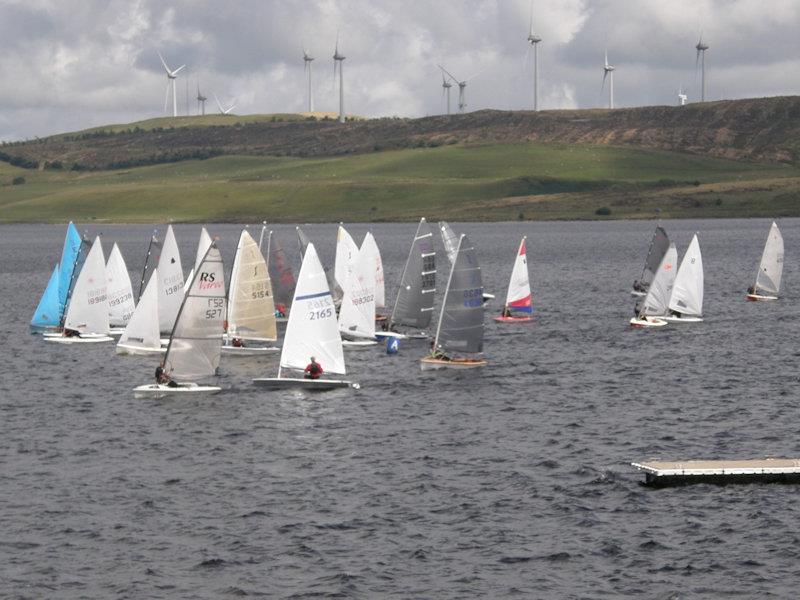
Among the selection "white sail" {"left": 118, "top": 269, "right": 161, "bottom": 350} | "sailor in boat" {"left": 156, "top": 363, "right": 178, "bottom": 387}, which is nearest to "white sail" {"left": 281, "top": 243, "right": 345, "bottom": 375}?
"sailor in boat" {"left": 156, "top": 363, "right": 178, "bottom": 387}

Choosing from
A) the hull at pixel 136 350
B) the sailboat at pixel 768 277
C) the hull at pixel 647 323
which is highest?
the sailboat at pixel 768 277

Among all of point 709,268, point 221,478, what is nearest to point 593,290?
point 709,268

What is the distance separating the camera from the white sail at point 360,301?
3521 inches

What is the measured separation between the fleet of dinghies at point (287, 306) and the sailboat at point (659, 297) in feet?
0.35

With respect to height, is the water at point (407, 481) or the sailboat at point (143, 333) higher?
the sailboat at point (143, 333)

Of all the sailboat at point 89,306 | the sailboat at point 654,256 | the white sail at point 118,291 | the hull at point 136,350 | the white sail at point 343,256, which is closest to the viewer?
the hull at point 136,350

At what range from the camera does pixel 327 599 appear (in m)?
40.2

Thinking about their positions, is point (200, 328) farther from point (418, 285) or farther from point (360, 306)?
point (418, 285)

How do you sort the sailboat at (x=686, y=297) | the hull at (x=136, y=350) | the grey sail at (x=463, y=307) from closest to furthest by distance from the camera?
the grey sail at (x=463, y=307), the hull at (x=136, y=350), the sailboat at (x=686, y=297)

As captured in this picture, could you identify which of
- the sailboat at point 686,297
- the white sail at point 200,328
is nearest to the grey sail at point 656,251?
the sailboat at point 686,297

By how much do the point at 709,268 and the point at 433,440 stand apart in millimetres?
111712

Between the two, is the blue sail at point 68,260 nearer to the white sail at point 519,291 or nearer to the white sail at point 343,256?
the white sail at point 343,256

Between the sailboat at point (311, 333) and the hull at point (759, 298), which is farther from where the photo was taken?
the hull at point (759, 298)

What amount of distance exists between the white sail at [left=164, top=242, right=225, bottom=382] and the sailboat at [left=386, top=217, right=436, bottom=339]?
1928cm
